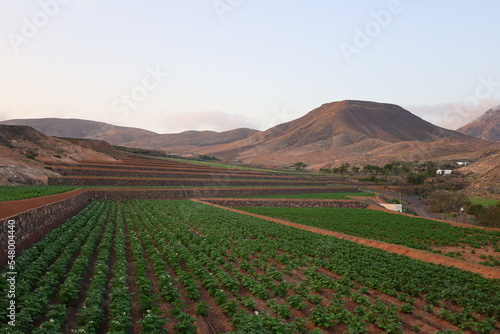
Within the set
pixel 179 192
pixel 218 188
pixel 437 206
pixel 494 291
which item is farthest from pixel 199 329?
pixel 437 206

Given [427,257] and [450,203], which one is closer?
[427,257]

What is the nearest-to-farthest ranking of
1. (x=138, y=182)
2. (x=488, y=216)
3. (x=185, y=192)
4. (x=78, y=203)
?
(x=78, y=203)
(x=488, y=216)
(x=185, y=192)
(x=138, y=182)

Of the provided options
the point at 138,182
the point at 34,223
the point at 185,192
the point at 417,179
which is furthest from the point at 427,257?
the point at 417,179

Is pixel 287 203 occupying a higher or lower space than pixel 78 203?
lower

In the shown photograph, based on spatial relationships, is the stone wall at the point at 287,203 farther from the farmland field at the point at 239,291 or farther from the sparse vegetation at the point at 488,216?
the farmland field at the point at 239,291

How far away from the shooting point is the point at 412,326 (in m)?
9.75

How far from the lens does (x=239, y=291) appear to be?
1221 centimetres

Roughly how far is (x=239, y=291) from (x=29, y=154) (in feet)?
197

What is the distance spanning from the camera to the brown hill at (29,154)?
137ft

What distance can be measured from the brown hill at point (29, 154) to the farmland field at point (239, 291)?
30.0 m

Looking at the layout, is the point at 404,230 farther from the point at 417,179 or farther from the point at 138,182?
the point at 417,179

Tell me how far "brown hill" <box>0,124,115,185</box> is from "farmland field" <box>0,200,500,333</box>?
30.0 meters


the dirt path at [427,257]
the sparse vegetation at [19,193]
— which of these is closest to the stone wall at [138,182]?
the sparse vegetation at [19,193]

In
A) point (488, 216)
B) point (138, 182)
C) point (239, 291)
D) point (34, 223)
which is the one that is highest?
point (138, 182)
